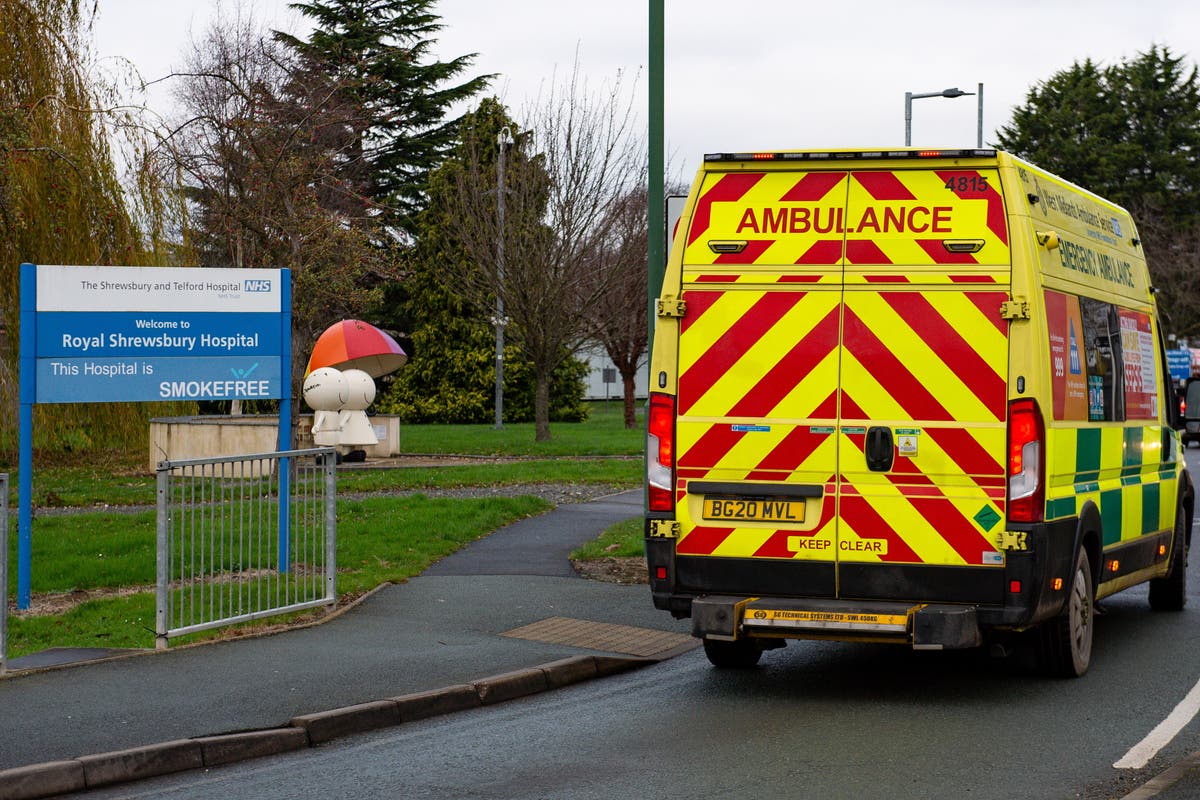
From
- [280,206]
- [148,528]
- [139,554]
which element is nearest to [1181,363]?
[280,206]

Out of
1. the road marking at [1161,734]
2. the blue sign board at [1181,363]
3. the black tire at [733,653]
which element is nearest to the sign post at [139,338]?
the black tire at [733,653]

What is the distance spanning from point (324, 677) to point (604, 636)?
2.18 m

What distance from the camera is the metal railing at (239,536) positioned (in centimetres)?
931

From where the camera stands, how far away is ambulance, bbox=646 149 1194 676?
301 inches

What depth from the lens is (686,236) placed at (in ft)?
27.0

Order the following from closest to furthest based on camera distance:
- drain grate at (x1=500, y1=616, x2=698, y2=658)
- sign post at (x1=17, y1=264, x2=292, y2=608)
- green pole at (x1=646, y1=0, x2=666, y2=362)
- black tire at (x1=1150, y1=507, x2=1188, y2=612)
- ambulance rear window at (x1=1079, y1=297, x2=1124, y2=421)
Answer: ambulance rear window at (x1=1079, y1=297, x2=1124, y2=421)
drain grate at (x1=500, y1=616, x2=698, y2=658)
sign post at (x1=17, y1=264, x2=292, y2=608)
black tire at (x1=1150, y1=507, x2=1188, y2=612)
green pole at (x1=646, y1=0, x2=666, y2=362)

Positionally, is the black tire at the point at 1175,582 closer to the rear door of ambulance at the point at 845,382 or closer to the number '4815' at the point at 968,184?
the rear door of ambulance at the point at 845,382

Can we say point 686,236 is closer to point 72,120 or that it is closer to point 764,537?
point 764,537

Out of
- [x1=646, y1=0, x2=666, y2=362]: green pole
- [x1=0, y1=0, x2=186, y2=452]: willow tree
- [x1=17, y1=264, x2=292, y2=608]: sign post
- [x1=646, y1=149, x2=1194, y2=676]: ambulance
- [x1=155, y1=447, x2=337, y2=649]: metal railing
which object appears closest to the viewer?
[x1=646, y1=149, x2=1194, y2=676]: ambulance

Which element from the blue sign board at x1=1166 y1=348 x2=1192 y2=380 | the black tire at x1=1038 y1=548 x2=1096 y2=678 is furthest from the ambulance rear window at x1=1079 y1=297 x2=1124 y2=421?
the blue sign board at x1=1166 y1=348 x2=1192 y2=380

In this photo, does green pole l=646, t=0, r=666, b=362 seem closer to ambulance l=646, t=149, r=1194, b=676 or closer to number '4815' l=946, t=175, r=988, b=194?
ambulance l=646, t=149, r=1194, b=676

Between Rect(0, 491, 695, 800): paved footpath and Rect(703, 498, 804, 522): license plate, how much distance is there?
1.40 m

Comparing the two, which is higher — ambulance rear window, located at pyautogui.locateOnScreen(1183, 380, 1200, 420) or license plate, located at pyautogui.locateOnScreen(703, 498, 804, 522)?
ambulance rear window, located at pyautogui.locateOnScreen(1183, 380, 1200, 420)

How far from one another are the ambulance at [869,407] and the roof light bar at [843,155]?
12mm
